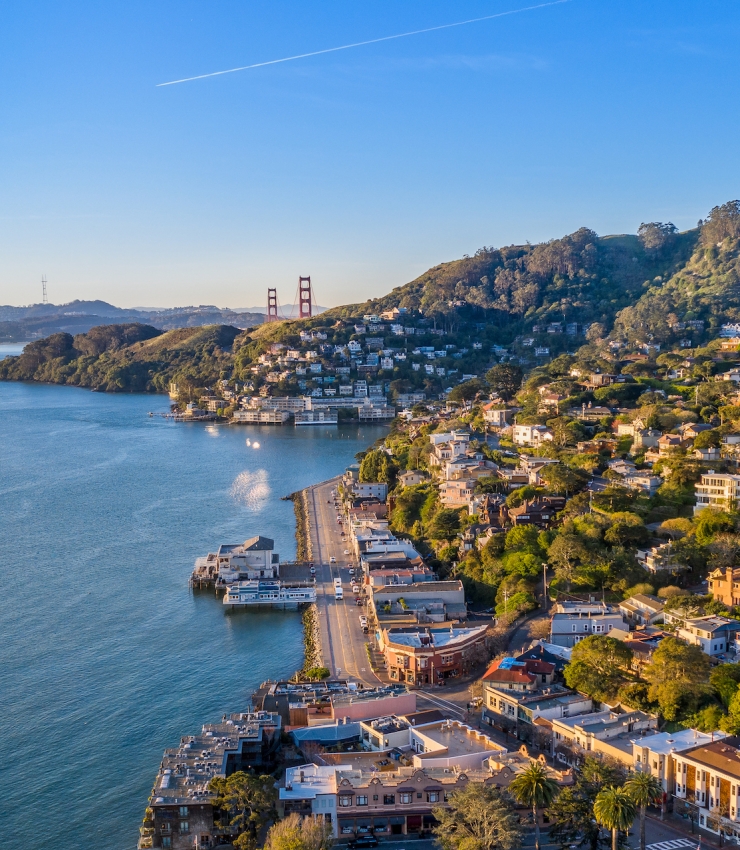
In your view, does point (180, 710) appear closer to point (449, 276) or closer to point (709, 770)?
point (709, 770)

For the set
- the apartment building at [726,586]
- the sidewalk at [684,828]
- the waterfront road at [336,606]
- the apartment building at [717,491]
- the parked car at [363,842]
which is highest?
the apartment building at [717,491]

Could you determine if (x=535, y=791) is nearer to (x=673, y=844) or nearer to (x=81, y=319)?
(x=673, y=844)

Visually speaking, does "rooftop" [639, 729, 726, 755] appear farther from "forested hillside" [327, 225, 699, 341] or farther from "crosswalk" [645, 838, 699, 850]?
"forested hillside" [327, 225, 699, 341]

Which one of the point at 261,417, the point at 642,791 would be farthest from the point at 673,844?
the point at 261,417

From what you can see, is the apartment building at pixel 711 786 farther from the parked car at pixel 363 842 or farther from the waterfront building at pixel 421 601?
the waterfront building at pixel 421 601

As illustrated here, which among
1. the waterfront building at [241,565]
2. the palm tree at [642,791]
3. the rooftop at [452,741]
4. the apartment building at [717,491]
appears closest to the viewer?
the palm tree at [642,791]

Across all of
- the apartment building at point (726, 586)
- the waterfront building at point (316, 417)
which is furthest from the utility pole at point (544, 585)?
the waterfront building at point (316, 417)
